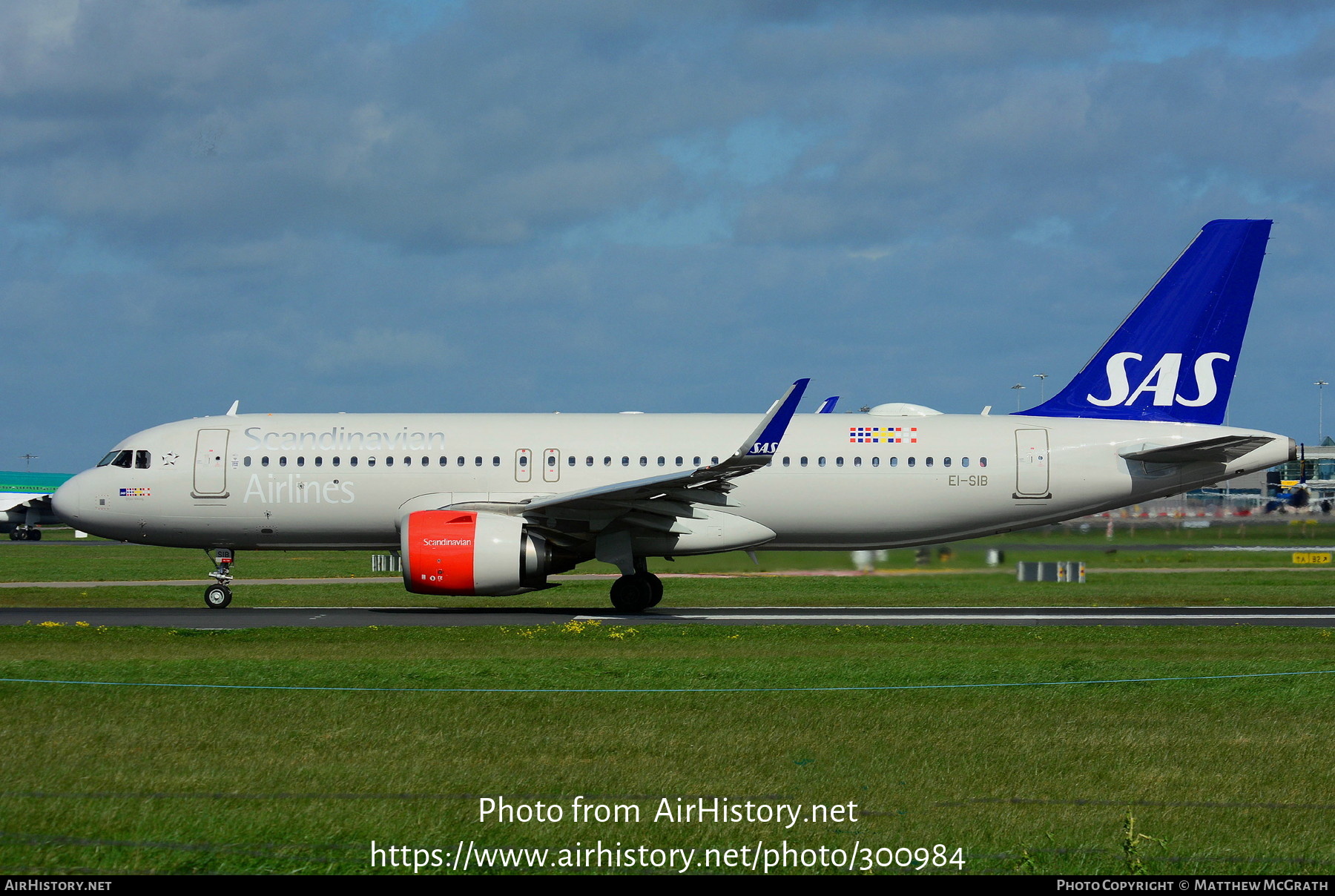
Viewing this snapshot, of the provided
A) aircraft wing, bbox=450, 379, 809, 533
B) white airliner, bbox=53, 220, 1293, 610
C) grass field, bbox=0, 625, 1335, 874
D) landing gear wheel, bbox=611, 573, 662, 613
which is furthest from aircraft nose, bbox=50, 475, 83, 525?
landing gear wheel, bbox=611, 573, 662, 613

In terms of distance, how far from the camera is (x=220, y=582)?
26.8 m

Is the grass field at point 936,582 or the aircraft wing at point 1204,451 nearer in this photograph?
the aircraft wing at point 1204,451

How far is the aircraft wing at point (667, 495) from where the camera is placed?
74.7 feet

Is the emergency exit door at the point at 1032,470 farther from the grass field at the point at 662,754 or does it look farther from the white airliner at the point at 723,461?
the grass field at the point at 662,754

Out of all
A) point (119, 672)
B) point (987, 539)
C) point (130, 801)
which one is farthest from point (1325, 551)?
point (130, 801)

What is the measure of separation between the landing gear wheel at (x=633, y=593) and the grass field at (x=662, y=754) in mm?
8284

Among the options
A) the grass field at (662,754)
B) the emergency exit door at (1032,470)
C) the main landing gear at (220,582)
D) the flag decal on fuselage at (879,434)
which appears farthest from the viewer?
the flag decal on fuselage at (879,434)

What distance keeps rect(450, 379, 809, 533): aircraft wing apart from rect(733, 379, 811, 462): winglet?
13 mm

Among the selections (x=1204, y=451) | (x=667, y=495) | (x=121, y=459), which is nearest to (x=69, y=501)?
(x=121, y=459)

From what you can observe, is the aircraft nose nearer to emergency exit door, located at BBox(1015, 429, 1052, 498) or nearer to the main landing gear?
the main landing gear

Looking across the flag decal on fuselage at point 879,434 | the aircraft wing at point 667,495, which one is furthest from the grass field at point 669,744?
the flag decal on fuselage at point 879,434

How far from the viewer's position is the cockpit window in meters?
27.1

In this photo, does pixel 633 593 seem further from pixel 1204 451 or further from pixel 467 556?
pixel 1204 451
